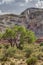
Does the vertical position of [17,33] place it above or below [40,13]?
above

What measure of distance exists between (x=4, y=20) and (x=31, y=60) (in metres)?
104

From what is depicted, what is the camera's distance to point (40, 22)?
11612 cm

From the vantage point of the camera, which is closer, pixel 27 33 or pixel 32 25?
pixel 27 33

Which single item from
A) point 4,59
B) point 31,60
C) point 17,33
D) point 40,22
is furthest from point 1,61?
point 40,22

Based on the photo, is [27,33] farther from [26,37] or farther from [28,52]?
[28,52]

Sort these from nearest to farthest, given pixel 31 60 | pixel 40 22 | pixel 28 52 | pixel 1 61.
Answer: pixel 31 60
pixel 1 61
pixel 28 52
pixel 40 22

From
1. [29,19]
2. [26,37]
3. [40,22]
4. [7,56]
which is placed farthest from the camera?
[29,19]

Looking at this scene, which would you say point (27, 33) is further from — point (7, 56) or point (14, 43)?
point (7, 56)

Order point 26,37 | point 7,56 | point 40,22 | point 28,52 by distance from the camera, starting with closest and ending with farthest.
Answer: point 7,56 < point 28,52 < point 26,37 < point 40,22

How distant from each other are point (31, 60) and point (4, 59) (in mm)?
4216

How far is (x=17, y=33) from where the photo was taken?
5019cm

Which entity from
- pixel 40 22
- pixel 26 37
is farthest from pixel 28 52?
pixel 40 22

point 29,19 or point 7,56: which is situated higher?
point 7,56

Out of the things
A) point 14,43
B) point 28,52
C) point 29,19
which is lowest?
point 29,19
